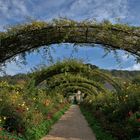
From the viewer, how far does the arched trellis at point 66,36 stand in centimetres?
1126

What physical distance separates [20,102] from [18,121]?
5.69ft

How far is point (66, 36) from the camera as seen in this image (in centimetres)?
1166

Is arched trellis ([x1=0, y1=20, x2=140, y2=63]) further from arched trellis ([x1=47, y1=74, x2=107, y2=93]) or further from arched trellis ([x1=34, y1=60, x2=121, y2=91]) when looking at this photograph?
arched trellis ([x1=47, y1=74, x2=107, y2=93])

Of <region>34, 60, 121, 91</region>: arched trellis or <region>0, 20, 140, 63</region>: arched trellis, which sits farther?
<region>34, 60, 121, 91</region>: arched trellis

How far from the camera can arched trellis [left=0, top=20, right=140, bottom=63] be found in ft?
36.9

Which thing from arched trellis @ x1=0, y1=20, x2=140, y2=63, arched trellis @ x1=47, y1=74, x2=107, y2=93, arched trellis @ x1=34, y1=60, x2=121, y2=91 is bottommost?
arched trellis @ x1=0, y1=20, x2=140, y2=63

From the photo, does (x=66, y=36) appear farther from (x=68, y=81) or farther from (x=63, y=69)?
(x=68, y=81)

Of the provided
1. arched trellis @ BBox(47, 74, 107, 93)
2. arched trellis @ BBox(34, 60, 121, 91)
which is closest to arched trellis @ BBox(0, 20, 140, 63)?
arched trellis @ BBox(34, 60, 121, 91)

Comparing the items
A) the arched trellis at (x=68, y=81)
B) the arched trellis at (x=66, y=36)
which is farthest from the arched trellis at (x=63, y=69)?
the arched trellis at (x=66, y=36)

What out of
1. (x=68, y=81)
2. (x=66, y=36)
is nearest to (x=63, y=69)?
(x=66, y=36)

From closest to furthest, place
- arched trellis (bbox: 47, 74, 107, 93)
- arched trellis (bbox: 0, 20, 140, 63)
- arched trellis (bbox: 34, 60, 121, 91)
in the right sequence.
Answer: arched trellis (bbox: 0, 20, 140, 63) < arched trellis (bbox: 34, 60, 121, 91) < arched trellis (bbox: 47, 74, 107, 93)

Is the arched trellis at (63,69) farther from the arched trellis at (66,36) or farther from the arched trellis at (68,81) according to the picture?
the arched trellis at (66,36)

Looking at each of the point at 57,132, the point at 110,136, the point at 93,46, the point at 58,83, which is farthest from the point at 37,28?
the point at 58,83

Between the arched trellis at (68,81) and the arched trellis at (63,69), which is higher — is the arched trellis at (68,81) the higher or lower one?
the higher one
